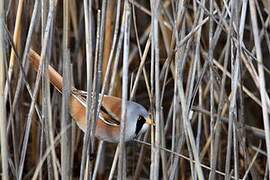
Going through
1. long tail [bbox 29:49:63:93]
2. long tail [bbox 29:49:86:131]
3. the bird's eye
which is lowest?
the bird's eye

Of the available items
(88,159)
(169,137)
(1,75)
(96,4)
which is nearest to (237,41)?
(88,159)

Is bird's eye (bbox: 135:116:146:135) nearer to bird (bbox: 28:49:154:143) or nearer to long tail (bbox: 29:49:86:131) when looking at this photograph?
bird (bbox: 28:49:154:143)

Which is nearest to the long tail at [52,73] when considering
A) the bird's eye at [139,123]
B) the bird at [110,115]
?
the bird at [110,115]

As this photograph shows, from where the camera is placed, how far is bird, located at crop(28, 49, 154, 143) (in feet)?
6.44

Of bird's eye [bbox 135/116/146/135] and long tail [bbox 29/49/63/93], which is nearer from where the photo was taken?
long tail [bbox 29/49/63/93]

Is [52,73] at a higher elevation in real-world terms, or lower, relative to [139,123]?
higher

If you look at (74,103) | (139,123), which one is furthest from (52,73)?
(139,123)

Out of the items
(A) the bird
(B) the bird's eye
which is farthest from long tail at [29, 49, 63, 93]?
(B) the bird's eye

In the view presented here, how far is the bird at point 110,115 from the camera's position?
1964 mm

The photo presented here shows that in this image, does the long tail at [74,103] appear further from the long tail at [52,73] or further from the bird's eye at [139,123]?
the bird's eye at [139,123]

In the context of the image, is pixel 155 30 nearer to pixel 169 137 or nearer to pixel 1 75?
pixel 1 75

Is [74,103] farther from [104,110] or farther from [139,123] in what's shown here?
[139,123]

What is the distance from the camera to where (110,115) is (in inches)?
79.3

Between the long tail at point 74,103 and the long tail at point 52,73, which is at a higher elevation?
the long tail at point 52,73
